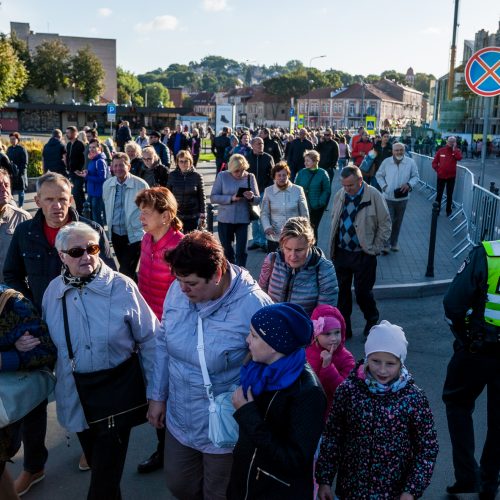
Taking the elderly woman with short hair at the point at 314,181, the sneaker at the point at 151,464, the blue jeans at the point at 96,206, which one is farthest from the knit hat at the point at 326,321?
the blue jeans at the point at 96,206

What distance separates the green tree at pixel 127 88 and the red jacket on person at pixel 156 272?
11352cm

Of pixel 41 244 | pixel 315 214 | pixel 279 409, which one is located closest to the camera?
pixel 279 409

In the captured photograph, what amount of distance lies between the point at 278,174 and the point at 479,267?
4486mm

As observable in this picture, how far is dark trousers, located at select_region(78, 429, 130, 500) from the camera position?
3.20 meters

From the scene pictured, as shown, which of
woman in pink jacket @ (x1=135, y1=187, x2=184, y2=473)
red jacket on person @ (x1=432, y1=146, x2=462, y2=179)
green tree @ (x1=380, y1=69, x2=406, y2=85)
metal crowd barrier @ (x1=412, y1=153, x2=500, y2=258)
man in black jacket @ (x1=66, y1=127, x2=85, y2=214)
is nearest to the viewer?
woman in pink jacket @ (x1=135, y1=187, x2=184, y2=473)

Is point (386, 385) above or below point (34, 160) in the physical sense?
below

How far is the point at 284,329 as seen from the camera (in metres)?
2.39

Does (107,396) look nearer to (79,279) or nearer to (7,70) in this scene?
(79,279)

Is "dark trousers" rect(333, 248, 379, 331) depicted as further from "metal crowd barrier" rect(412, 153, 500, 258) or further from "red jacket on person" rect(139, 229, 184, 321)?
"metal crowd barrier" rect(412, 153, 500, 258)

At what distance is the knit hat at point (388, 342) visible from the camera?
111 inches

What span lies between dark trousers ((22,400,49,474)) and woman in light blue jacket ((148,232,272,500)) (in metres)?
1.20

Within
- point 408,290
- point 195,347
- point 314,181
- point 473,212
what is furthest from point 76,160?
point 195,347

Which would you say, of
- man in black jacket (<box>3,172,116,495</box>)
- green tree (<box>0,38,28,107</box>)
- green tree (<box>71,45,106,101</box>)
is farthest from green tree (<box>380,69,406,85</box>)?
man in black jacket (<box>3,172,116,495</box>)

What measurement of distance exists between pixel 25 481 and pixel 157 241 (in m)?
1.93
